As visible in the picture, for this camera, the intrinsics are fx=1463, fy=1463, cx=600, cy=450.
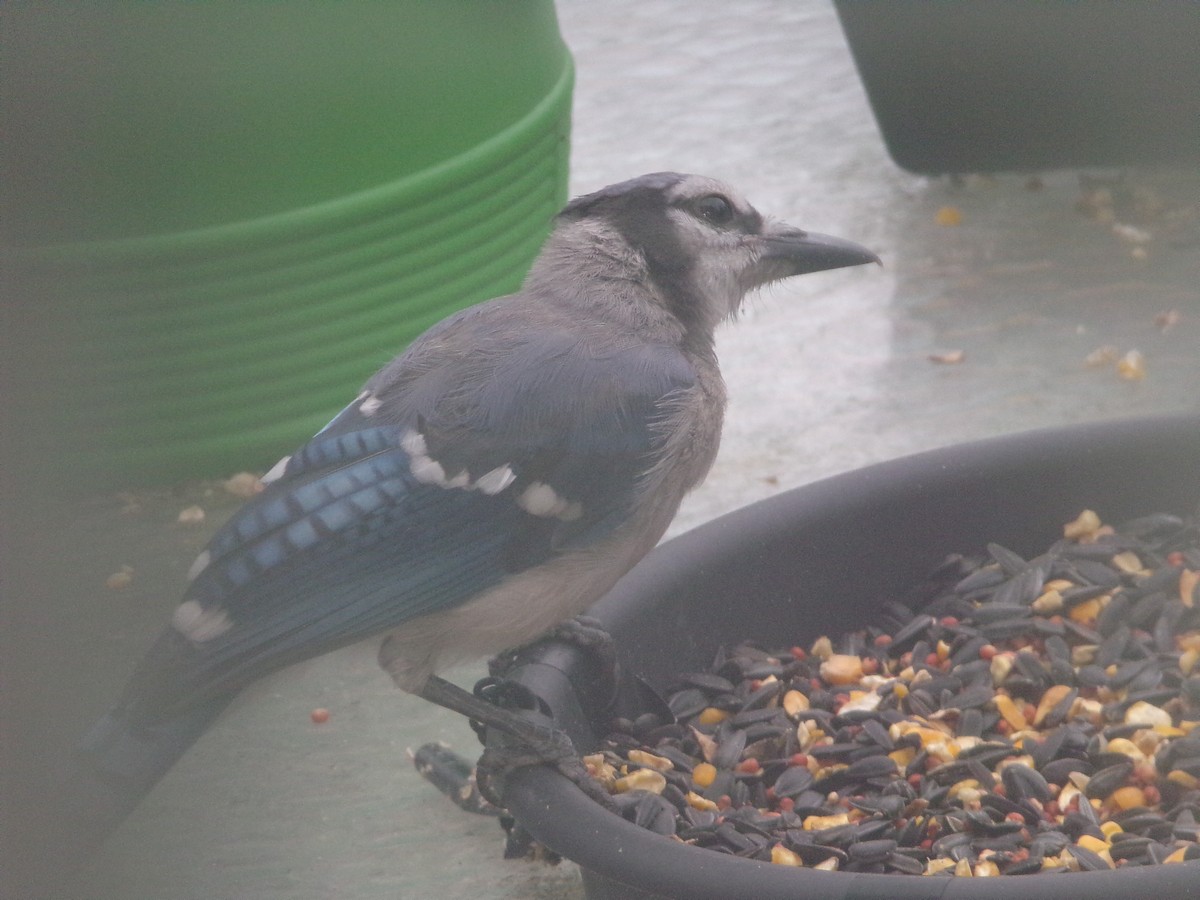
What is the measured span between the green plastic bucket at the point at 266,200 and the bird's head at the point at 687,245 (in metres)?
0.94

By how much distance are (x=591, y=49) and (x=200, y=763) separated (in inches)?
163

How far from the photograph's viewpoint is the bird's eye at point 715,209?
6.81 feet

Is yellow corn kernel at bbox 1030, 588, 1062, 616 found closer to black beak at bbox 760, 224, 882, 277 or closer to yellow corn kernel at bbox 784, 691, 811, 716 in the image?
yellow corn kernel at bbox 784, 691, 811, 716

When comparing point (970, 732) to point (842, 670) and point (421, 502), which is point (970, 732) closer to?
point (842, 670)

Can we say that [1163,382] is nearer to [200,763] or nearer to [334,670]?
[334,670]

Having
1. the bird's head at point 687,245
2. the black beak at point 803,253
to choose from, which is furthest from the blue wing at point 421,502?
the black beak at point 803,253

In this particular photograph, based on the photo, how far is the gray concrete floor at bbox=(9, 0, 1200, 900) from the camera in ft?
7.45

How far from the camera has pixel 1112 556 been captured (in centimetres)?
218

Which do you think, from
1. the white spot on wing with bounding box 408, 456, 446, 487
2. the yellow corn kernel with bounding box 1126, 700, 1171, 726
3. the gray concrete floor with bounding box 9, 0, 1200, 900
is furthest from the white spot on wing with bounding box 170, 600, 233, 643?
the yellow corn kernel with bounding box 1126, 700, 1171, 726

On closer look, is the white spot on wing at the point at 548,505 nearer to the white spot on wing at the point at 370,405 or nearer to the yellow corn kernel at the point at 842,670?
the white spot on wing at the point at 370,405

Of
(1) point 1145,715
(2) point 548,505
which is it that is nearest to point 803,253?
(2) point 548,505

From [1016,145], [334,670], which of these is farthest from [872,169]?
[334,670]

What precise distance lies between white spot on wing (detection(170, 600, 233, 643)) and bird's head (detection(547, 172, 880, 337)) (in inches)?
27.0

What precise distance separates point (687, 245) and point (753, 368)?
5.63 ft
